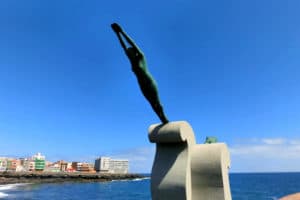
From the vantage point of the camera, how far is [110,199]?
47.3 meters

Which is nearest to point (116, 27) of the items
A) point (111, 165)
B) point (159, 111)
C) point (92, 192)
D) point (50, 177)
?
point (159, 111)

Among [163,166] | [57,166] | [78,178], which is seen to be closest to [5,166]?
[57,166]

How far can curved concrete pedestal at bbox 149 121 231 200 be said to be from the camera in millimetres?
7594

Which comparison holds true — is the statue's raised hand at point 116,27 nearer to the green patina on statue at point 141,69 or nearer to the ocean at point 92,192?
the green patina on statue at point 141,69

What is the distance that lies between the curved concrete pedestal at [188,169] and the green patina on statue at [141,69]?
0.78 meters

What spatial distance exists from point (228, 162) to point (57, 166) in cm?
13816

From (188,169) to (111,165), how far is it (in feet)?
458

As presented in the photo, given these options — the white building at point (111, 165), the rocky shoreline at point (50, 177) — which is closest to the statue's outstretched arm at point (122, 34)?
the rocky shoreline at point (50, 177)

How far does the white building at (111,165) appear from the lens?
141 meters

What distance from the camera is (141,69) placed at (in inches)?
309

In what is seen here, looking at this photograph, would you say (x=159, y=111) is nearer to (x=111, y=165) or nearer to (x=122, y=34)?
(x=122, y=34)

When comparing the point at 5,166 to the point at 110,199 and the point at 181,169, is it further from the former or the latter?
the point at 181,169

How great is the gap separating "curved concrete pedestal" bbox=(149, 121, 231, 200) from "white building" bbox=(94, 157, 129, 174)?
13668 cm

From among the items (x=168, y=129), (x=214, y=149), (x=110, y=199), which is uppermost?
(x=168, y=129)
